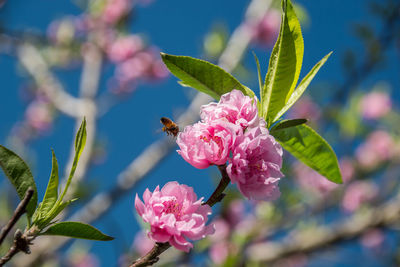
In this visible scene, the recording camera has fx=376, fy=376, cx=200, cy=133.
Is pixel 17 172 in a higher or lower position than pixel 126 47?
lower

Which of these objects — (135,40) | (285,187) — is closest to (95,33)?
(135,40)

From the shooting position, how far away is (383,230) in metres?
3.60

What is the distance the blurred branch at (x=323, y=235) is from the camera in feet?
11.6

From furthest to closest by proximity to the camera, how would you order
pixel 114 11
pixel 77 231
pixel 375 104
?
1. pixel 375 104
2. pixel 114 11
3. pixel 77 231

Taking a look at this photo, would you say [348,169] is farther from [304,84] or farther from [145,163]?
[304,84]

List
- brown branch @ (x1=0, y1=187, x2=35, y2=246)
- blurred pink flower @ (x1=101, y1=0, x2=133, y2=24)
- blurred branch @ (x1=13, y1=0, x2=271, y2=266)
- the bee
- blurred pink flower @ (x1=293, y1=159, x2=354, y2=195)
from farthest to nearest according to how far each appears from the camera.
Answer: blurred pink flower @ (x1=293, y1=159, x2=354, y2=195) < blurred pink flower @ (x1=101, y1=0, x2=133, y2=24) < blurred branch @ (x1=13, y1=0, x2=271, y2=266) < the bee < brown branch @ (x1=0, y1=187, x2=35, y2=246)

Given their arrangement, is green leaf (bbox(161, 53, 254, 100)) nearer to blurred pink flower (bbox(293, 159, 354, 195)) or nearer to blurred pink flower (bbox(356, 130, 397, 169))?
blurred pink flower (bbox(293, 159, 354, 195))

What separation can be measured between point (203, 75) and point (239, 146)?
212 millimetres

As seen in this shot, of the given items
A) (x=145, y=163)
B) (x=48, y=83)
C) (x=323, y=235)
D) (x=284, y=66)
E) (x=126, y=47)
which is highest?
(x=126, y=47)

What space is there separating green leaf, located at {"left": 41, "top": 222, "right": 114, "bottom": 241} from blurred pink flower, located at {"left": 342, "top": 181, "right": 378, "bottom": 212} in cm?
513

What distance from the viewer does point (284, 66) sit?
0.92m

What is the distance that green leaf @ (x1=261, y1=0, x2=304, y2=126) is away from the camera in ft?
2.96

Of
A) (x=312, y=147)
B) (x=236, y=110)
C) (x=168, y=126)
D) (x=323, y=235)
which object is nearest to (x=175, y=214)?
(x=236, y=110)

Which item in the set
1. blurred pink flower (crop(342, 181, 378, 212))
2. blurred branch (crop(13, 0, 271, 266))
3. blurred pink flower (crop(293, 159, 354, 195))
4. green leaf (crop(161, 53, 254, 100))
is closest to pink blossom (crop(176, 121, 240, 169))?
green leaf (crop(161, 53, 254, 100))
